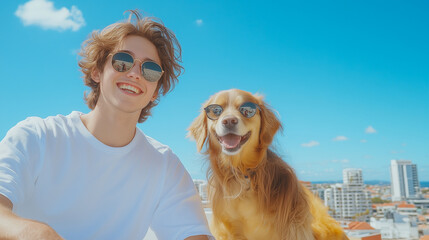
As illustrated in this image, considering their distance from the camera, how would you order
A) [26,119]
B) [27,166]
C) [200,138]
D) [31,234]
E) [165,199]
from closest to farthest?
1. [31,234]
2. [27,166]
3. [26,119]
4. [165,199]
5. [200,138]

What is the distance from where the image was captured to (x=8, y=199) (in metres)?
1.46

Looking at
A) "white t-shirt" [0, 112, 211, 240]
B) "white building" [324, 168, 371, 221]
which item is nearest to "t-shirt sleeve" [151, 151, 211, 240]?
"white t-shirt" [0, 112, 211, 240]

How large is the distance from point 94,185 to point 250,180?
1.28 m

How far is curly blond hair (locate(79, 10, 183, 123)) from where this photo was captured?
2344 millimetres

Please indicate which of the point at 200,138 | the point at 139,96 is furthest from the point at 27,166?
the point at 200,138

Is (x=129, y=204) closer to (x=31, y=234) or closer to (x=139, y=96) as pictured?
(x=139, y=96)

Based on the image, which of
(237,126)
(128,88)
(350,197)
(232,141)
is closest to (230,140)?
(232,141)

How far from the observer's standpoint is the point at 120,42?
90.2 inches

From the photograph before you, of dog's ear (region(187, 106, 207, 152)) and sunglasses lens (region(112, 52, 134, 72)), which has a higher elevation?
sunglasses lens (region(112, 52, 134, 72))

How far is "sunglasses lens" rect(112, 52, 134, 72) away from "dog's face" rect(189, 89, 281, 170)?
0.89 m

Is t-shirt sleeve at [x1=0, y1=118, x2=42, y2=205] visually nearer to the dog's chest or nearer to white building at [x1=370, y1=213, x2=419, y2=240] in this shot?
the dog's chest

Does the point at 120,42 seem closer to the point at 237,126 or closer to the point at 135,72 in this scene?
the point at 135,72

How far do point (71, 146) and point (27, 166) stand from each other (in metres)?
0.30

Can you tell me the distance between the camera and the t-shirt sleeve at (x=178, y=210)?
6.53 feet
